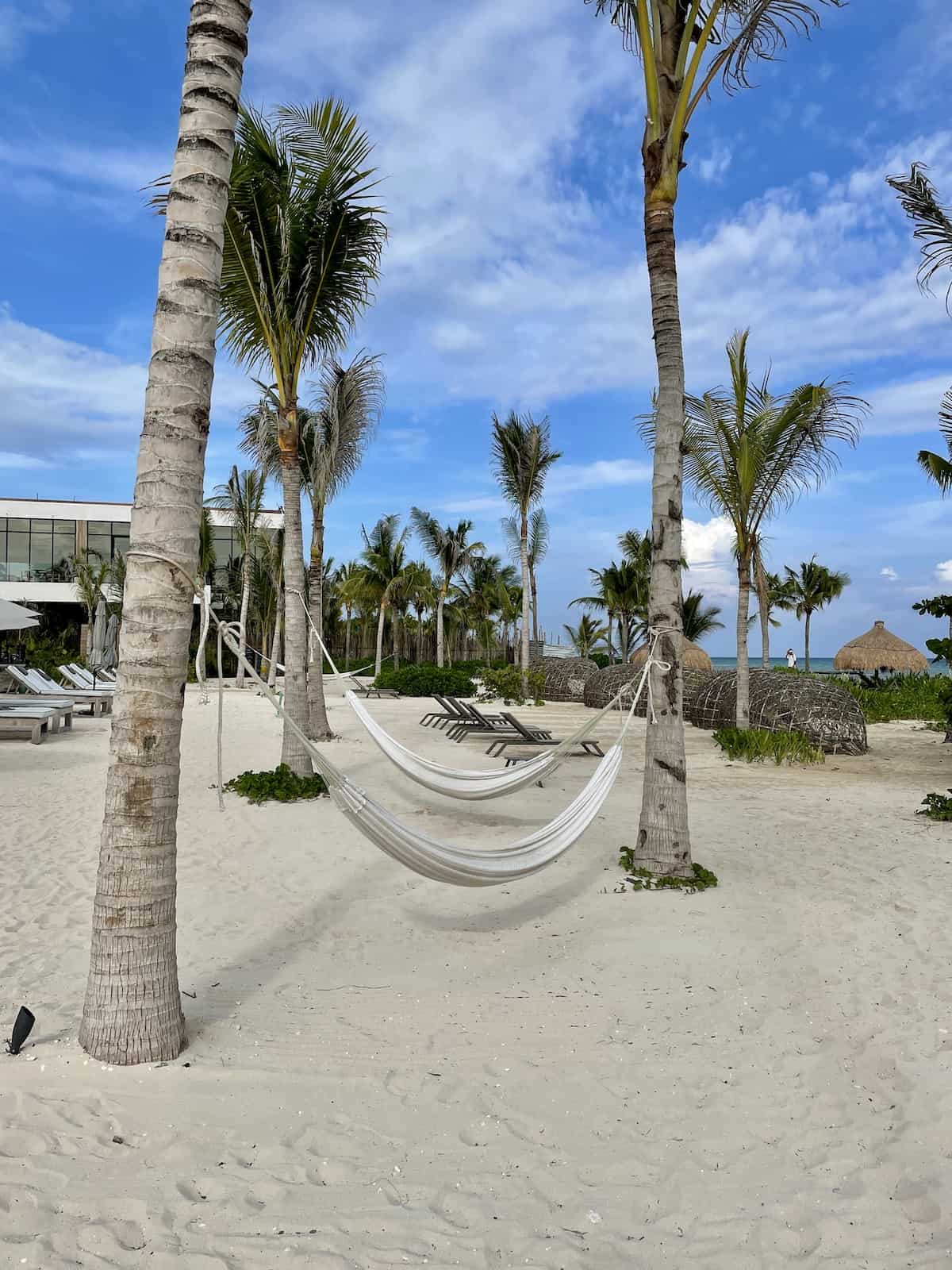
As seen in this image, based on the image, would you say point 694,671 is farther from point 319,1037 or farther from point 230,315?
point 319,1037

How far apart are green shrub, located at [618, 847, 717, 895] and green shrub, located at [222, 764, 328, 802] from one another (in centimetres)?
296

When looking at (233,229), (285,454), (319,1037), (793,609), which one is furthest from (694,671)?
(793,609)

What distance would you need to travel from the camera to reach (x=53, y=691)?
1301cm

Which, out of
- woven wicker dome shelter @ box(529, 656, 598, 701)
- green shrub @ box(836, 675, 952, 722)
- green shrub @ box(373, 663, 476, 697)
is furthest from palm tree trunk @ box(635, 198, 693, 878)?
green shrub @ box(373, 663, 476, 697)

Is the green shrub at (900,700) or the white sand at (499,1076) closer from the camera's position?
the white sand at (499,1076)

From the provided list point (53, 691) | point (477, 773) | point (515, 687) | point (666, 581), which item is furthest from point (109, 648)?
point (666, 581)

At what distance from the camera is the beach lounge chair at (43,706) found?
1030 cm

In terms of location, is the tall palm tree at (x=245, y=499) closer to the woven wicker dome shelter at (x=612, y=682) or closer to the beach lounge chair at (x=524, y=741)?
the woven wicker dome shelter at (x=612, y=682)

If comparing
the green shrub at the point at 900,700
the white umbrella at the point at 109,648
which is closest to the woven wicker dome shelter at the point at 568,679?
the green shrub at the point at 900,700

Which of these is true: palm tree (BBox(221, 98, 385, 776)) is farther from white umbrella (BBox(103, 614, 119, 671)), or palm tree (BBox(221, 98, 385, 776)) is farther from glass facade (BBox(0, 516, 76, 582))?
glass facade (BBox(0, 516, 76, 582))

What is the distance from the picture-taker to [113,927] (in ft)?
8.18

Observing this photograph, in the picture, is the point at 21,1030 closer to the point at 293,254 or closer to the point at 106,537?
the point at 293,254

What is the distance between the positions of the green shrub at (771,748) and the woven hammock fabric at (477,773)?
210 inches

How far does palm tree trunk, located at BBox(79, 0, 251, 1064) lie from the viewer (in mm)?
2486
